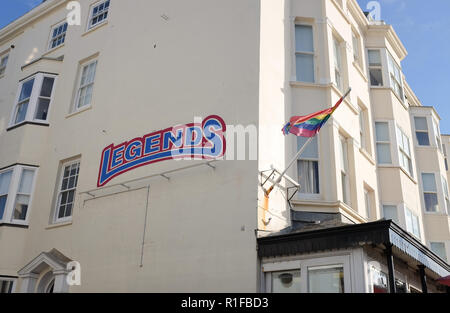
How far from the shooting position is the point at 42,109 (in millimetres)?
18141

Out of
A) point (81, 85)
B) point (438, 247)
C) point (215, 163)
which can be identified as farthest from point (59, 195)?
point (438, 247)

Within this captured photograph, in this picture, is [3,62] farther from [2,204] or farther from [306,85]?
[306,85]

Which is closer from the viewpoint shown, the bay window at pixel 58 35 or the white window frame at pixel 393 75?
the white window frame at pixel 393 75

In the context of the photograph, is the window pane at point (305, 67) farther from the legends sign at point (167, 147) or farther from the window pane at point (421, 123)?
the window pane at point (421, 123)

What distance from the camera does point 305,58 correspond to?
50.5ft

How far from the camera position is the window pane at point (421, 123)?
920 inches

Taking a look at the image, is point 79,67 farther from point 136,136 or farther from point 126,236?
point 126,236

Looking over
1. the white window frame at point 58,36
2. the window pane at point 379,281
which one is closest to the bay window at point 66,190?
the white window frame at point 58,36

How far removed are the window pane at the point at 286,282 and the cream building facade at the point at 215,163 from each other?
0.03 m

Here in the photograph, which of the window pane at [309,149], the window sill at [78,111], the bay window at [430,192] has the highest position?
the window sill at [78,111]

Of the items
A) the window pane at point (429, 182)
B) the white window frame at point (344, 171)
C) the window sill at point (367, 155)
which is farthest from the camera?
the window pane at point (429, 182)

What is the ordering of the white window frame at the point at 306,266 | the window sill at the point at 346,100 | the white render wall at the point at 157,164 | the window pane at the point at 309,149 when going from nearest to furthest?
the white window frame at the point at 306,266 → the white render wall at the point at 157,164 → the window pane at the point at 309,149 → the window sill at the point at 346,100

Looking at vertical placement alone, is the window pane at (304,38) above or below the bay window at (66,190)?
above

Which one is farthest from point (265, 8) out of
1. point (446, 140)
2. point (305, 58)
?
point (446, 140)
